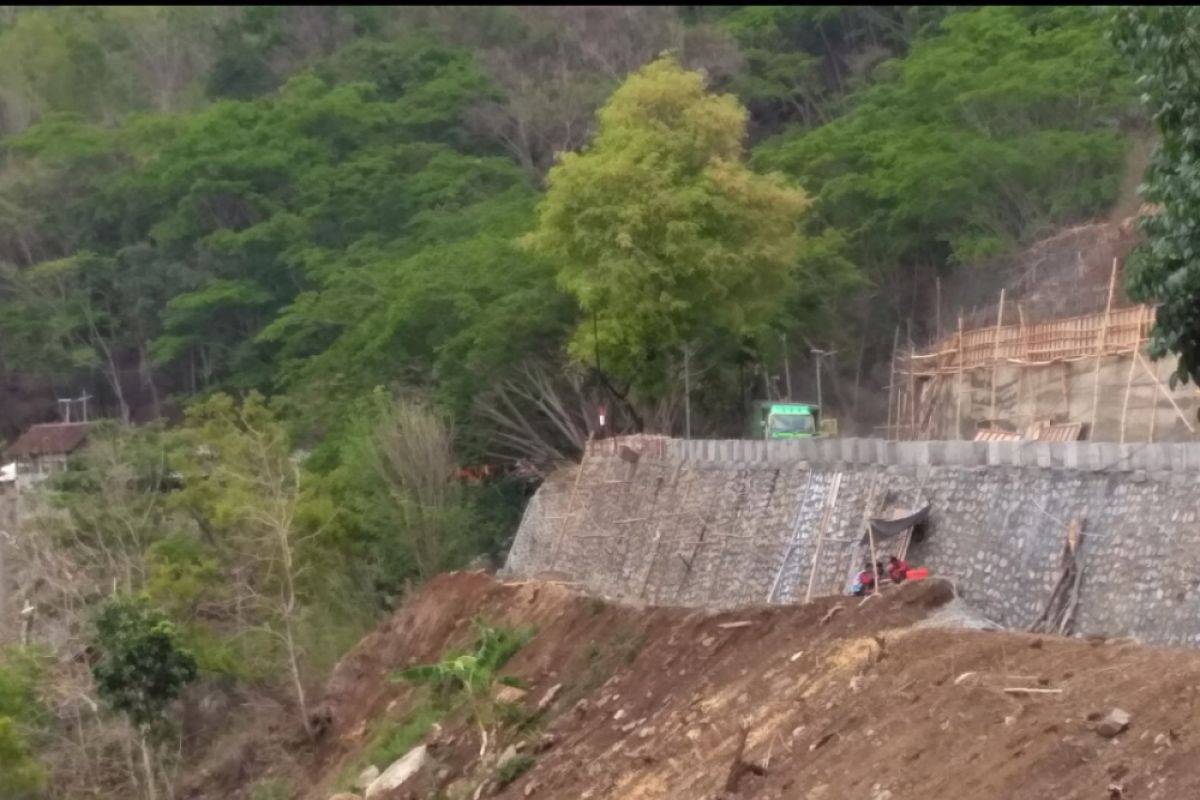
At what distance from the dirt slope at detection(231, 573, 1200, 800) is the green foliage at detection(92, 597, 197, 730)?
6.83 meters

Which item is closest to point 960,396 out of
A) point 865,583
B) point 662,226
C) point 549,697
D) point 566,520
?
point 662,226

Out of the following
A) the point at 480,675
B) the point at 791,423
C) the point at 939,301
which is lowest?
the point at 480,675

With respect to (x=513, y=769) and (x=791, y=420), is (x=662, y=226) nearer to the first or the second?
(x=791, y=420)

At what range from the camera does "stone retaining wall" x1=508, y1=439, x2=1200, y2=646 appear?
1461 centimetres

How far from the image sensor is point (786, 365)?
124 ft

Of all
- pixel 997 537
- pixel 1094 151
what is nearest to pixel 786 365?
pixel 1094 151

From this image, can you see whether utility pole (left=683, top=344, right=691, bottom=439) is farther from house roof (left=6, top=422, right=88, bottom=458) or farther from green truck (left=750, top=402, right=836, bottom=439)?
house roof (left=6, top=422, right=88, bottom=458)

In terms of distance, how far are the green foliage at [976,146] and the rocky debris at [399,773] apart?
1840cm

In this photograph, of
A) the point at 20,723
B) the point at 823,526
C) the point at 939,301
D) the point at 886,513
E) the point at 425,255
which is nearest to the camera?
the point at 886,513

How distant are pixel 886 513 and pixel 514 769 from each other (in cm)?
511

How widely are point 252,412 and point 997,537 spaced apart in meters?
20.8

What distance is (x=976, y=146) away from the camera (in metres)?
39.0

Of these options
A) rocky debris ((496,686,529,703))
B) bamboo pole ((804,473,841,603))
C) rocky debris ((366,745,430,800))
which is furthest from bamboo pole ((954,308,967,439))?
rocky debris ((366,745,430,800))

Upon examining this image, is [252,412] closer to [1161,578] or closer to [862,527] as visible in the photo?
[862,527]
